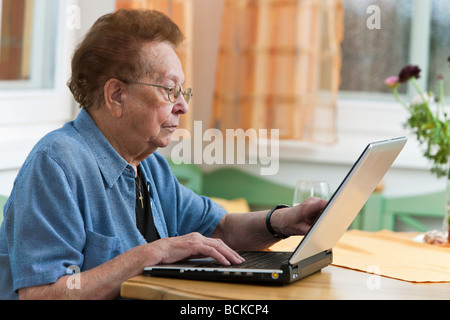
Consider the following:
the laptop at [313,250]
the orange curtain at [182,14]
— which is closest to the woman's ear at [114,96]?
the laptop at [313,250]

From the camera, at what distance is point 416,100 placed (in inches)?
82.1

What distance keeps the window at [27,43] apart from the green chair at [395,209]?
1.48m

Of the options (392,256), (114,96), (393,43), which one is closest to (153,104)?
(114,96)

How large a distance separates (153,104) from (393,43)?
2082 millimetres

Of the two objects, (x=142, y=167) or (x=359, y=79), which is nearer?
(x=142, y=167)

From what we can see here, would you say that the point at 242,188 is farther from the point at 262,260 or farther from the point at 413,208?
the point at 262,260

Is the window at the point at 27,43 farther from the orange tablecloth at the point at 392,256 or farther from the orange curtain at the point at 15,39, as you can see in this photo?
the orange tablecloth at the point at 392,256

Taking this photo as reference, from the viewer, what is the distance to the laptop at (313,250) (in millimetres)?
1202

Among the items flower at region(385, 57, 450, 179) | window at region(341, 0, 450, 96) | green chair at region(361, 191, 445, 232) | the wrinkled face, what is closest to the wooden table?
the wrinkled face

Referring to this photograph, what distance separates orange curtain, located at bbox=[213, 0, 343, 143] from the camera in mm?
3023

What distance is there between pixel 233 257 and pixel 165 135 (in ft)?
1.18

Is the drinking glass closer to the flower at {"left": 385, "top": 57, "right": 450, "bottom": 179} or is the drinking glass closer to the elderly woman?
the elderly woman

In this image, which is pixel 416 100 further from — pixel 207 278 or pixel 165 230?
pixel 207 278
